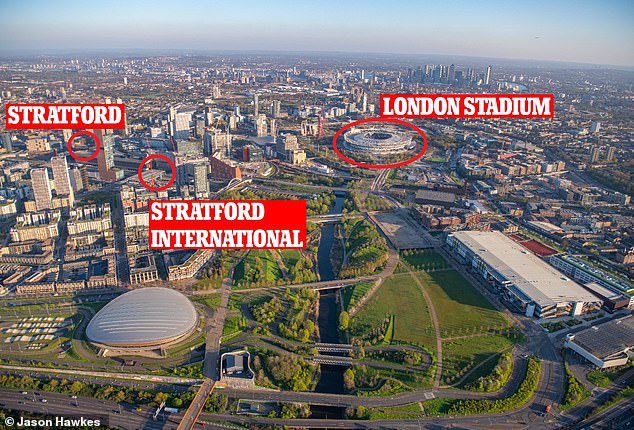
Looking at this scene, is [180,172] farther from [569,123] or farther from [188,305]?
[569,123]

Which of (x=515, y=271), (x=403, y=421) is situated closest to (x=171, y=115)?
(x=515, y=271)

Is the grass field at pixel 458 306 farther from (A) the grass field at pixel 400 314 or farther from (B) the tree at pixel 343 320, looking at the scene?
(B) the tree at pixel 343 320

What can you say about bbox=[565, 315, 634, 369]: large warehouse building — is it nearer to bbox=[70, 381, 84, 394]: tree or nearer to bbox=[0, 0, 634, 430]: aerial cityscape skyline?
bbox=[0, 0, 634, 430]: aerial cityscape skyline

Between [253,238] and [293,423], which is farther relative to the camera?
[253,238]

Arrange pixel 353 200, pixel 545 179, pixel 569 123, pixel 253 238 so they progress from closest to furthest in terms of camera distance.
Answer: pixel 253 238 → pixel 353 200 → pixel 545 179 → pixel 569 123

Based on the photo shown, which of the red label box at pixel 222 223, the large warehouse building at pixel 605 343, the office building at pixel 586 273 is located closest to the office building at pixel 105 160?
the red label box at pixel 222 223
